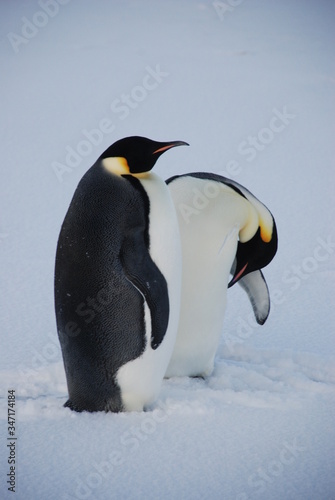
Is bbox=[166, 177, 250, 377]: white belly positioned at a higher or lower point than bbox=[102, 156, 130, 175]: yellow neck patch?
lower

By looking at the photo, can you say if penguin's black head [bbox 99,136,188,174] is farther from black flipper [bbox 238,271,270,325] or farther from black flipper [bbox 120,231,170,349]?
black flipper [bbox 238,271,270,325]

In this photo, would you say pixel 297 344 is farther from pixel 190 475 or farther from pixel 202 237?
pixel 190 475

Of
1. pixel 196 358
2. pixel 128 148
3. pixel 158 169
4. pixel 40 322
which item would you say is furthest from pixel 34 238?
pixel 128 148

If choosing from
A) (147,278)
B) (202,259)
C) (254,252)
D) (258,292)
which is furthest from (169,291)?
(258,292)

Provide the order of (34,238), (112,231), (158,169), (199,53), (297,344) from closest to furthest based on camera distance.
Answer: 1. (112,231)
2. (297,344)
3. (34,238)
4. (158,169)
5. (199,53)

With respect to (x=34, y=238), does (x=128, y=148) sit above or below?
above

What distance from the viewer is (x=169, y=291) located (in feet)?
6.43

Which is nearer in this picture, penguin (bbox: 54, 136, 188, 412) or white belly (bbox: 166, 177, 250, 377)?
penguin (bbox: 54, 136, 188, 412)

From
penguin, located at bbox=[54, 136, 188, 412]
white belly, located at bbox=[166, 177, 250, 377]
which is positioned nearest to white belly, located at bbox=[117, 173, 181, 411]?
penguin, located at bbox=[54, 136, 188, 412]

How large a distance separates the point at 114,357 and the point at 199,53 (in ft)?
17.5

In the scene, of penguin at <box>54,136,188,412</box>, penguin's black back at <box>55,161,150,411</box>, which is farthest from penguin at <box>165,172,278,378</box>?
penguin's black back at <box>55,161,150,411</box>

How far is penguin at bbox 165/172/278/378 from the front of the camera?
7.38 feet

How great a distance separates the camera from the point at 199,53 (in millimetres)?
6660

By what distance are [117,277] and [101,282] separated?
1.9 inches
